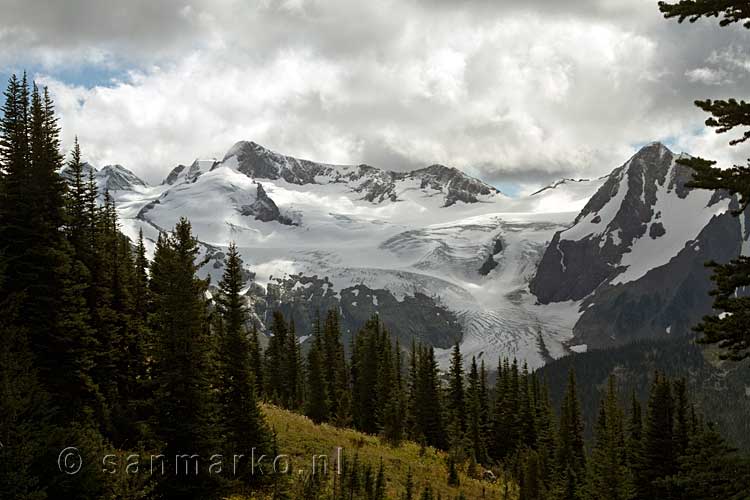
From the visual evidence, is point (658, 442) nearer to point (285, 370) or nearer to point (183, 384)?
point (183, 384)

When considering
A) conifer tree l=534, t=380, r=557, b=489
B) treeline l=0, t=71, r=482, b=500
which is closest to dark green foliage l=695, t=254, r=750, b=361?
treeline l=0, t=71, r=482, b=500

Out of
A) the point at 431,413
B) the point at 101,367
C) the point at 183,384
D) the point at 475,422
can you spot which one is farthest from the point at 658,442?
the point at 475,422

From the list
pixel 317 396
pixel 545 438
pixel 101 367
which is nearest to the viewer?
pixel 101 367

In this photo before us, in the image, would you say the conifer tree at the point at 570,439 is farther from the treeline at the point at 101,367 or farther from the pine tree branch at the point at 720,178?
the pine tree branch at the point at 720,178

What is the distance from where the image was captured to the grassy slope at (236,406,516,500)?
120 feet

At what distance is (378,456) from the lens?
4041 centimetres

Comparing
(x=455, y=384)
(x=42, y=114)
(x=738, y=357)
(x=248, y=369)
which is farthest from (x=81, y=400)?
(x=455, y=384)

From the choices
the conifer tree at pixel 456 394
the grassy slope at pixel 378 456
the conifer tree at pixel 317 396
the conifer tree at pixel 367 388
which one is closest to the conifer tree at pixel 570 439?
the conifer tree at pixel 456 394

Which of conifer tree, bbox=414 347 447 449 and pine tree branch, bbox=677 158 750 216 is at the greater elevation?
pine tree branch, bbox=677 158 750 216

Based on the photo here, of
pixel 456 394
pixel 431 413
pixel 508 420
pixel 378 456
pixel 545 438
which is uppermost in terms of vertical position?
pixel 378 456

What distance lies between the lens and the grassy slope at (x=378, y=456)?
3656 cm

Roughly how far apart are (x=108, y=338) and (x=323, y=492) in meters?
12.6

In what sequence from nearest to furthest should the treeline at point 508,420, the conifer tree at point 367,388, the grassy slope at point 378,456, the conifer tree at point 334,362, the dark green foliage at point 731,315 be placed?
the dark green foliage at point 731,315, the grassy slope at point 378,456, the treeline at point 508,420, the conifer tree at point 367,388, the conifer tree at point 334,362

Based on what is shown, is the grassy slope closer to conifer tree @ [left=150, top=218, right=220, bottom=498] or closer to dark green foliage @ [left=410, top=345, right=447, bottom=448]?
conifer tree @ [left=150, top=218, right=220, bottom=498]
